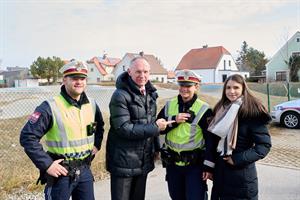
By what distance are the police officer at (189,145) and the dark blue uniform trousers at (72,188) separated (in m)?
0.82

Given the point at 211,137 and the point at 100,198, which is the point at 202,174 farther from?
the point at 100,198

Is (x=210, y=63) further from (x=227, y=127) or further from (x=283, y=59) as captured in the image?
(x=227, y=127)

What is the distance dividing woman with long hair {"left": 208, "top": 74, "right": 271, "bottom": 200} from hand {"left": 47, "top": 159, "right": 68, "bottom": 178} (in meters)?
1.40

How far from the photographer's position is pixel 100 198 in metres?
4.64

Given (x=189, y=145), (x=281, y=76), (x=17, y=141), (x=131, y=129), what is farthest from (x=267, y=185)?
(x=281, y=76)

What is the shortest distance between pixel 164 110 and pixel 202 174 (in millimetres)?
764

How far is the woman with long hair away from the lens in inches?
114

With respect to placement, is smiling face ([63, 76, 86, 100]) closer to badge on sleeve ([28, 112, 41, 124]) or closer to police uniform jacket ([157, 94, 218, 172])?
badge on sleeve ([28, 112, 41, 124])

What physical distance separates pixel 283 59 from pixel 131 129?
4494 cm

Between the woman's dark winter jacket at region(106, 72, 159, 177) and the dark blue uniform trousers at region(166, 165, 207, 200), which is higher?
the woman's dark winter jacket at region(106, 72, 159, 177)

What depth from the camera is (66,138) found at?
289 centimetres

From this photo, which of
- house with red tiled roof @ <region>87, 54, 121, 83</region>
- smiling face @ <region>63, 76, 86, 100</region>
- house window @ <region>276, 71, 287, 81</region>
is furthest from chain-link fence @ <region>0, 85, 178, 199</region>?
house with red tiled roof @ <region>87, 54, 121, 83</region>

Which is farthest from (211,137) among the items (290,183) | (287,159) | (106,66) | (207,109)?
(106,66)

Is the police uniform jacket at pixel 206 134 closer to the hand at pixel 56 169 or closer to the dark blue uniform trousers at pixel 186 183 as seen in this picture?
the dark blue uniform trousers at pixel 186 183
